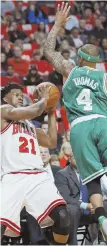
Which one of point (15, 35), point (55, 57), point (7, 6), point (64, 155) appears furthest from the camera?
point (7, 6)

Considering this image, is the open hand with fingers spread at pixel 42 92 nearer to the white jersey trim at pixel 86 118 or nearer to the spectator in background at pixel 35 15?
the white jersey trim at pixel 86 118

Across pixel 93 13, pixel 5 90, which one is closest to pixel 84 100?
pixel 5 90

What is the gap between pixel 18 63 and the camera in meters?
13.1

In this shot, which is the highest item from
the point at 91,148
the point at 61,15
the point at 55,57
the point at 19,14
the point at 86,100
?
the point at 19,14

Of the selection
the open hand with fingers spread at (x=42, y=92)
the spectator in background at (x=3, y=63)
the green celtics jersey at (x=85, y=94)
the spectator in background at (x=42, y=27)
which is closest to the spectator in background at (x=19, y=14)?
the spectator in background at (x=42, y=27)

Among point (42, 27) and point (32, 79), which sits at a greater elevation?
point (42, 27)

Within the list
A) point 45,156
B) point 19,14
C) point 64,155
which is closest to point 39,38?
point 19,14

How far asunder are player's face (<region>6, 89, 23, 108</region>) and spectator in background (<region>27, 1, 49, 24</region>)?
9.90 metres

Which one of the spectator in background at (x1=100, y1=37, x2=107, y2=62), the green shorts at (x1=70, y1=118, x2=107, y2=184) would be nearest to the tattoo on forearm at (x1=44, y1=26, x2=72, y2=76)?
the green shorts at (x1=70, y1=118, x2=107, y2=184)

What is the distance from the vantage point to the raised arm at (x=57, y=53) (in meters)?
5.63

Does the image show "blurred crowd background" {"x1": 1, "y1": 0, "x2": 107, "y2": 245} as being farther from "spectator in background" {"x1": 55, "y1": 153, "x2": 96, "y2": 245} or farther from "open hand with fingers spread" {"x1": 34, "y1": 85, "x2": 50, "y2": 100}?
"open hand with fingers spread" {"x1": 34, "y1": 85, "x2": 50, "y2": 100}

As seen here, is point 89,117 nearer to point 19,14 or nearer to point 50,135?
point 50,135

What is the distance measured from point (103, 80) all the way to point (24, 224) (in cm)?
231

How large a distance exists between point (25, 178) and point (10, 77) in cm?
660
